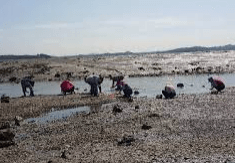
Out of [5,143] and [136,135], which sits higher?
[136,135]

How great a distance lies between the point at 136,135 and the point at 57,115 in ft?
30.2

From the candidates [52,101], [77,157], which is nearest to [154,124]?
[77,157]

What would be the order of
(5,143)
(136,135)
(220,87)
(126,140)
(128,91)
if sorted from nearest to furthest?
(126,140)
(5,143)
(136,135)
(128,91)
(220,87)

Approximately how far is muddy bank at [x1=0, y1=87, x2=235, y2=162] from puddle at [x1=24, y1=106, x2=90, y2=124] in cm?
107

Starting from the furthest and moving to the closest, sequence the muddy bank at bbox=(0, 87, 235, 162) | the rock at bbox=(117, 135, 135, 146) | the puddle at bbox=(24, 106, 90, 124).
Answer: the puddle at bbox=(24, 106, 90, 124) → the rock at bbox=(117, 135, 135, 146) → the muddy bank at bbox=(0, 87, 235, 162)

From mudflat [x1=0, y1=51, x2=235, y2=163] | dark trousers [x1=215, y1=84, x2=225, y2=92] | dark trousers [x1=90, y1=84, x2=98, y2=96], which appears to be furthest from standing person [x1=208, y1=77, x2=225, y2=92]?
dark trousers [x1=90, y1=84, x2=98, y2=96]

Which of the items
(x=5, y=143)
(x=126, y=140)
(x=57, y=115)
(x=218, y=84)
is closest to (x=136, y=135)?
(x=126, y=140)

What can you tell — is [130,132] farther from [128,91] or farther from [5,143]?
[128,91]

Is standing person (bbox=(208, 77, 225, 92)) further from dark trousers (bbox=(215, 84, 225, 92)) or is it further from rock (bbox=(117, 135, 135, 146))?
rock (bbox=(117, 135, 135, 146))

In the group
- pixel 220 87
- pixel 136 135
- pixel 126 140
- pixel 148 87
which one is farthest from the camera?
pixel 148 87

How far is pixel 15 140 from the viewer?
20.2 metres

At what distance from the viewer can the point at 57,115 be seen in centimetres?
2684

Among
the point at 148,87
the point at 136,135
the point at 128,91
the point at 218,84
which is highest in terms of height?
the point at 218,84

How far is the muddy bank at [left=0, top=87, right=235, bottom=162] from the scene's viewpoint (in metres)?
15.9
